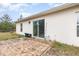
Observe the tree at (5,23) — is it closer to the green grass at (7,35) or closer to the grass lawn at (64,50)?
the green grass at (7,35)

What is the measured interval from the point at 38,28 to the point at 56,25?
1.98 metres

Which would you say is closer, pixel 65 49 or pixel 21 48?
pixel 65 49

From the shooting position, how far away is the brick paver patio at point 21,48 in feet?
28.3

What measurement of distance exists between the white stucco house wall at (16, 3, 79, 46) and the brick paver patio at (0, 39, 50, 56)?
840 millimetres

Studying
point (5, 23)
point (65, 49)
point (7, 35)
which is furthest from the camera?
point (7, 35)

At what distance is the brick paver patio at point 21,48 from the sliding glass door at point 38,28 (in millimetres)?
2230

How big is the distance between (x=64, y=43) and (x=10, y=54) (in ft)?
10.5

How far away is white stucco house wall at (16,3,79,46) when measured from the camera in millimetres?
9609

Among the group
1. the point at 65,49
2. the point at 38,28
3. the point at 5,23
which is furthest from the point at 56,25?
the point at 5,23

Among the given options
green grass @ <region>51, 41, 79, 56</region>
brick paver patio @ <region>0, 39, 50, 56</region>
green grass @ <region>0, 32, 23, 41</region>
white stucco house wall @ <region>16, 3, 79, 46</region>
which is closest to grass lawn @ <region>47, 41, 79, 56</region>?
green grass @ <region>51, 41, 79, 56</region>

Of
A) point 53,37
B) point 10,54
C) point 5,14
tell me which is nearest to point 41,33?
point 53,37

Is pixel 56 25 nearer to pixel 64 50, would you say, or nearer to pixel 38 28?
pixel 38 28

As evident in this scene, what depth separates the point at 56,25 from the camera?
436 inches

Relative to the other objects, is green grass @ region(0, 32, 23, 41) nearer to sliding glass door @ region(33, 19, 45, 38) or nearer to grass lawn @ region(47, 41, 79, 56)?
grass lawn @ region(47, 41, 79, 56)
